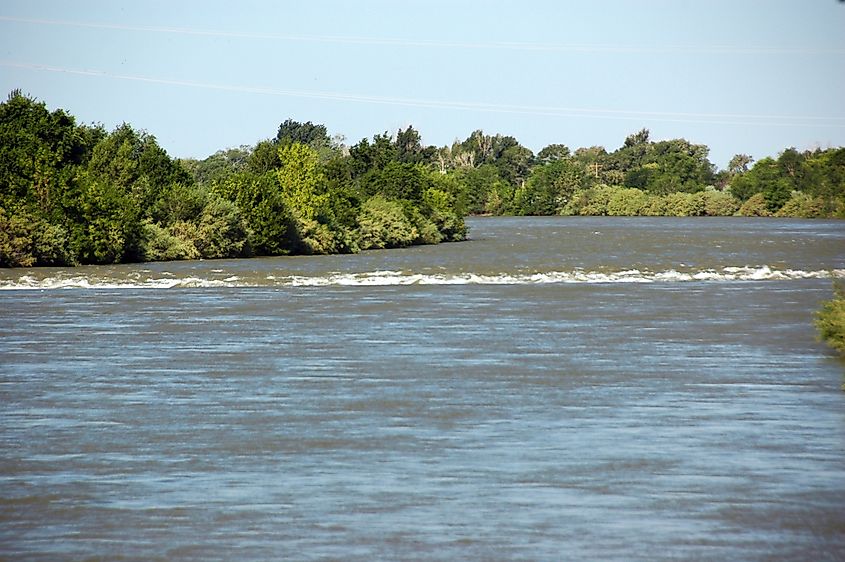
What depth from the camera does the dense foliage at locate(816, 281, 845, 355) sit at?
20.7 m

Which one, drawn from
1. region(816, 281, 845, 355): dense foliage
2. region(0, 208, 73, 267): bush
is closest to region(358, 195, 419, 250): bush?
region(0, 208, 73, 267): bush

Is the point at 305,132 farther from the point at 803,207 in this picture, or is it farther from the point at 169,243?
the point at 169,243

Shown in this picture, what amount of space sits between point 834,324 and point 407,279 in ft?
71.3

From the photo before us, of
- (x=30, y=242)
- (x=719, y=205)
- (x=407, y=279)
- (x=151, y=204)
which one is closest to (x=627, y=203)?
(x=719, y=205)

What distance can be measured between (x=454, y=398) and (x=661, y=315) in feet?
43.4

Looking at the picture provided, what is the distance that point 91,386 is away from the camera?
18156 mm

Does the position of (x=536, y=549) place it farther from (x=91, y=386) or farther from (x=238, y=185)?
(x=238, y=185)

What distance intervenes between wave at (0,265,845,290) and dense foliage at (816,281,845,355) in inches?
729

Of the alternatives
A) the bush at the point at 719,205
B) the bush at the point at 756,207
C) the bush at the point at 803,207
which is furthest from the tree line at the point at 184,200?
the bush at the point at 719,205

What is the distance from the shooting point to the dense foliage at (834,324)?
20.7m

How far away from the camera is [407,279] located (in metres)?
41.7

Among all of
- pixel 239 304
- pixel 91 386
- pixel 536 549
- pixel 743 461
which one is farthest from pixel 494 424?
pixel 239 304

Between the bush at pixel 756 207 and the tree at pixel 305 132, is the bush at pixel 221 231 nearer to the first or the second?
the bush at pixel 756 207

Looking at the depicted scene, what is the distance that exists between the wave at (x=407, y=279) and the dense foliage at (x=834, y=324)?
60.8ft
